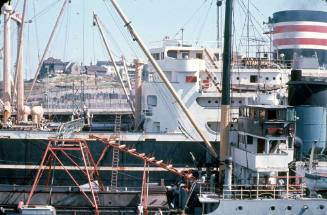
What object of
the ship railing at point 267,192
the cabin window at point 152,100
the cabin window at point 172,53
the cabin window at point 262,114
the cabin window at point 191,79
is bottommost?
the ship railing at point 267,192

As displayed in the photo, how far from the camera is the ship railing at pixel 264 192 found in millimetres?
19031

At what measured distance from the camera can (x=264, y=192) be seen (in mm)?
19328

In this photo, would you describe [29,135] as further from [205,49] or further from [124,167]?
[205,49]

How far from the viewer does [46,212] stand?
1972cm

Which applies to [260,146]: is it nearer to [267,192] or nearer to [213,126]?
[267,192]

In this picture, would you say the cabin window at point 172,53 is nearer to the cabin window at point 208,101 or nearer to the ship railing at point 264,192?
the cabin window at point 208,101

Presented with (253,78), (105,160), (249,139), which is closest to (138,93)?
(105,160)

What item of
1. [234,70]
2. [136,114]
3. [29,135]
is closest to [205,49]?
[234,70]

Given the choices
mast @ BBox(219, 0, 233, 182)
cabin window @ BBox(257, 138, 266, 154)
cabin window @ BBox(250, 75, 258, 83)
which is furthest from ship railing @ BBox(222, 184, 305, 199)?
cabin window @ BBox(250, 75, 258, 83)

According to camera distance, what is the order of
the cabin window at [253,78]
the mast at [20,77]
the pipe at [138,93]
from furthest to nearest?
the pipe at [138,93] → the mast at [20,77] → the cabin window at [253,78]

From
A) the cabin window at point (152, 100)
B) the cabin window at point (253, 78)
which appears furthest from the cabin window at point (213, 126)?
the cabin window at point (253, 78)

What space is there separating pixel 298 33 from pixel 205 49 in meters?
6.95

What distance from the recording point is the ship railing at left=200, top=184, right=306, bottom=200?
19031mm

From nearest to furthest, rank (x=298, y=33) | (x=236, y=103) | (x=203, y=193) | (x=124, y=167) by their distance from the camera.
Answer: (x=203, y=193) → (x=124, y=167) → (x=236, y=103) → (x=298, y=33)
